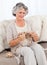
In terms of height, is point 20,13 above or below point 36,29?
above

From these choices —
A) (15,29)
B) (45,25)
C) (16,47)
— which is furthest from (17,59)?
(45,25)

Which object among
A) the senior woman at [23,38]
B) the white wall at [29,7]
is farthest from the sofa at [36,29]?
the white wall at [29,7]

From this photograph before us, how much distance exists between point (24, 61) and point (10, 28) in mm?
513

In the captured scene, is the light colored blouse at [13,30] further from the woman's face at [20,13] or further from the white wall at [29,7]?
the white wall at [29,7]

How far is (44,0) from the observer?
10.6ft

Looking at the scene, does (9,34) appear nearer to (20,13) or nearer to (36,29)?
(20,13)

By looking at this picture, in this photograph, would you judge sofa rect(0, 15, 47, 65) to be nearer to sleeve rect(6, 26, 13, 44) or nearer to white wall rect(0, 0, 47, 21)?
sleeve rect(6, 26, 13, 44)

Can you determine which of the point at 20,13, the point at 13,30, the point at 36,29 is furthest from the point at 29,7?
the point at 13,30

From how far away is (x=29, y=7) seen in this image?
3215mm

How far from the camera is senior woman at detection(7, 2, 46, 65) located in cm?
220

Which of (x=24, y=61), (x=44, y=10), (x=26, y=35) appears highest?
(x=44, y=10)

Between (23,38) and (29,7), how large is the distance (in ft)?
2.94

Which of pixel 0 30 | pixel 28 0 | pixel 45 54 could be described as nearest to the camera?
pixel 45 54

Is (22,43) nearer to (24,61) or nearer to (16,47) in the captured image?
(16,47)
